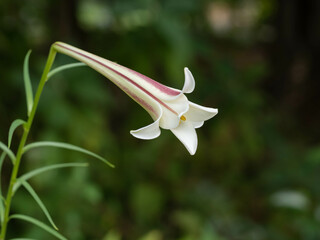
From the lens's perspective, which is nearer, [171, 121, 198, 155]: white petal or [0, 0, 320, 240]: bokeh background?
[171, 121, 198, 155]: white petal

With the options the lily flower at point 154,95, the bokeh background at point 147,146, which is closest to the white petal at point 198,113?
the lily flower at point 154,95

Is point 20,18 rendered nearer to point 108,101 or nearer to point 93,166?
point 108,101

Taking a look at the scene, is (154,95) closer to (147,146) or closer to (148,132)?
(148,132)

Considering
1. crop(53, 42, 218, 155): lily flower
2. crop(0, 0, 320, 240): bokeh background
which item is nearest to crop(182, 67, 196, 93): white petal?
crop(53, 42, 218, 155): lily flower

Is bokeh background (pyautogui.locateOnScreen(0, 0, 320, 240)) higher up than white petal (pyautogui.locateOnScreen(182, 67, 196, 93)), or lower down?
higher up

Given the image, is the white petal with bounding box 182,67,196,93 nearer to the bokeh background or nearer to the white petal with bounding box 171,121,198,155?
the white petal with bounding box 171,121,198,155

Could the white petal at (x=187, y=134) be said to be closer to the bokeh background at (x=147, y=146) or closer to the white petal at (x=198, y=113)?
the white petal at (x=198, y=113)

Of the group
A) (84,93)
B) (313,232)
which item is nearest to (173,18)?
(84,93)

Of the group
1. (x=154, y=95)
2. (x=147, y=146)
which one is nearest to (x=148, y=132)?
(x=154, y=95)
